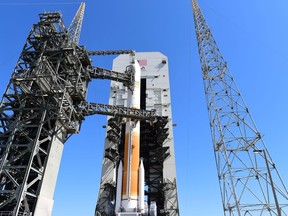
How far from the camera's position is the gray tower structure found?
118 feet

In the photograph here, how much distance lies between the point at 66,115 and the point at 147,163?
65.4 ft

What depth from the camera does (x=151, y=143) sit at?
4388cm

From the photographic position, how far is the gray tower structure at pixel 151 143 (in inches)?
1414

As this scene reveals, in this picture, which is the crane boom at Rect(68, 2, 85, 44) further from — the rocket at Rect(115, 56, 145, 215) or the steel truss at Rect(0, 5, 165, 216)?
the rocket at Rect(115, 56, 145, 215)

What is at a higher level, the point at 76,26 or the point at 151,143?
the point at 76,26

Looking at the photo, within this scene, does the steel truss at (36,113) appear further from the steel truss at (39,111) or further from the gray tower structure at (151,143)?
the gray tower structure at (151,143)

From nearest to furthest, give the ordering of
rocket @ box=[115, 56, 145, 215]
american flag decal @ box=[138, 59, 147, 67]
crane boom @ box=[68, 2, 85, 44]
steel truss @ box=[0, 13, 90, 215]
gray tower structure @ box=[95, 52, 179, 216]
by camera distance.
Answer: steel truss @ box=[0, 13, 90, 215], rocket @ box=[115, 56, 145, 215], gray tower structure @ box=[95, 52, 179, 216], crane boom @ box=[68, 2, 85, 44], american flag decal @ box=[138, 59, 147, 67]

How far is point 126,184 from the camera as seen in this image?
1099 inches

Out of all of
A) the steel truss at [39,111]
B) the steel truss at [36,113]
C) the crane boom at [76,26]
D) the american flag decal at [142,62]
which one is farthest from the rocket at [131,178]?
the crane boom at [76,26]

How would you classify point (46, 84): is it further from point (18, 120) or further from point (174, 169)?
point (174, 169)

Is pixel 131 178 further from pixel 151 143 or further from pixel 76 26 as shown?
pixel 76 26

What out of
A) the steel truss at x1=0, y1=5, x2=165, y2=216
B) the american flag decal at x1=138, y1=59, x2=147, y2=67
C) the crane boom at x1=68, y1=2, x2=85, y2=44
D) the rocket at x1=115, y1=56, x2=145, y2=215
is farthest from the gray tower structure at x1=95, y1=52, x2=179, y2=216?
the crane boom at x1=68, y1=2, x2=85, y2=44

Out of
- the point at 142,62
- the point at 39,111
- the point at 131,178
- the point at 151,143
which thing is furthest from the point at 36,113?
the point at 142,62

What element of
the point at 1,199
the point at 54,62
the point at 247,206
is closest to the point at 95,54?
the point at 54,62
